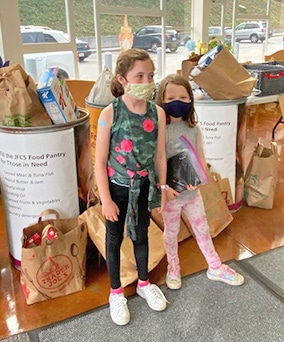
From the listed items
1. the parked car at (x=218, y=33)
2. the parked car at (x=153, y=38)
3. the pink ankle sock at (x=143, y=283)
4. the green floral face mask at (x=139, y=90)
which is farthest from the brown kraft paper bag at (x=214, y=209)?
the parked car at (x=218, y=33)

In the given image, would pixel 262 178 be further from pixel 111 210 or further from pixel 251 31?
pixel 251 31

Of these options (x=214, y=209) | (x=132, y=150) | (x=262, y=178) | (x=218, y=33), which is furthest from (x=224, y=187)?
(x=218, y=33)

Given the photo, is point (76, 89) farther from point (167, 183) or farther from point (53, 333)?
point (53, 333)

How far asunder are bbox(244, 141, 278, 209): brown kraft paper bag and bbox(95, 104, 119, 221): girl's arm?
136 cm

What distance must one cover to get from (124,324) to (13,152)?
884 millimetres

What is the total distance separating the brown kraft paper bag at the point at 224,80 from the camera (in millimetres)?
2184

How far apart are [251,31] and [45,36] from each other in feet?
11.6

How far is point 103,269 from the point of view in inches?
78.6

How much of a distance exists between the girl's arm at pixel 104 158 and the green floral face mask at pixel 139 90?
10 cm

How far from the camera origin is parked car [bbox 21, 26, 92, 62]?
371cm

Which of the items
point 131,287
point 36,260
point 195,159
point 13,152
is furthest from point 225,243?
point 13,152

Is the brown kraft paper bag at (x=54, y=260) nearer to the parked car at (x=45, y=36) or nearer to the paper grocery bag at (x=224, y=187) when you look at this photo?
the paper grocery bag at (x=224, y=187)

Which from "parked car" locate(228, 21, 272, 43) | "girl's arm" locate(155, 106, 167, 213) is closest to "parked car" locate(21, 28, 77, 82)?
"girl's arm" locate(155, 106, 167, 213)

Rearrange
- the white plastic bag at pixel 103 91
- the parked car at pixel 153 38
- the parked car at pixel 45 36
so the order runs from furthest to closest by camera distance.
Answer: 1. the parked car at pixel 153 38
2. the parked car at pixel 45 36
3. the white plastic bag at pixel 103 91
